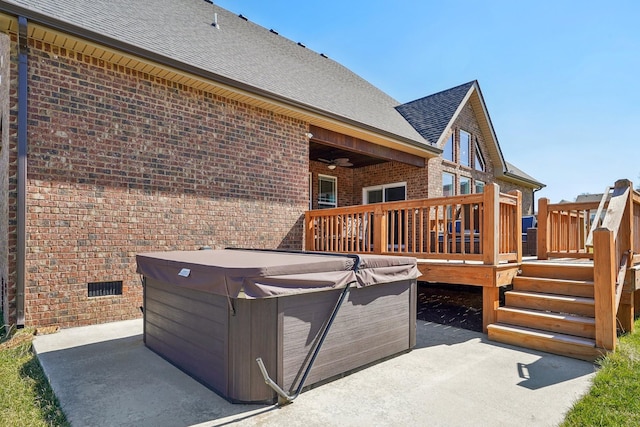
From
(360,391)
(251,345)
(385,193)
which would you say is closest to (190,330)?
(251,345)

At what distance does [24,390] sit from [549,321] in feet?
18.3

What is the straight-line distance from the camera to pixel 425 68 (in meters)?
12.8

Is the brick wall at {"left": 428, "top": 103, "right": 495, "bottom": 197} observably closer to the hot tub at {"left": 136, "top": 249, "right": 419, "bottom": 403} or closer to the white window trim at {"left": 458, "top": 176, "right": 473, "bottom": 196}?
the white window trim at {"left": 458, "top": 176, "right": 473, "bottom": 196}

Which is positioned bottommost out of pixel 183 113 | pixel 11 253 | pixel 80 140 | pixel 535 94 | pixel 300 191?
pixel 11 253

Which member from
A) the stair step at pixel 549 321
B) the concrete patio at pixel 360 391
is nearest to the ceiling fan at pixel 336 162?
the stair step at pixel 549 321

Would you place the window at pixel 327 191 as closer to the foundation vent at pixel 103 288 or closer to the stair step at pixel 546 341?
the foundation vent at pixel 103 288

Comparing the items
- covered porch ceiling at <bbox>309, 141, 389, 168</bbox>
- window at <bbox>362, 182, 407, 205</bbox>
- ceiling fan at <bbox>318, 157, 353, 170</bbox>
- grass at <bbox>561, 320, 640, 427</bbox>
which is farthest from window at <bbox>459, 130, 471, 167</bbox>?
grass at <bbox>561, 320, 640, 427</bbox>

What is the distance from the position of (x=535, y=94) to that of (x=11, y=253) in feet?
52.7

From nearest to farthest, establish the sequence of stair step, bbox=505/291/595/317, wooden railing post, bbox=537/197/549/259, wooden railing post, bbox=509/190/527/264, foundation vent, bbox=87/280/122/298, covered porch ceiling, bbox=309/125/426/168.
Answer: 1. stair step, bbox=505/291/595/317
2. foundation vent, bbox=87/280/122/298
3. wooden railing post, bbox=509/190/527/264
4. wooden railing post, bbox=537/197/549/259
5. covered porch ceiling, bbox=309/125/426/168

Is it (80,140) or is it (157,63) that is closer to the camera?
(80,140)

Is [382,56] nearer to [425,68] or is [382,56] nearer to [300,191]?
[425,68]

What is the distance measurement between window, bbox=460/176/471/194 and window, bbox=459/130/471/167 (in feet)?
1.70

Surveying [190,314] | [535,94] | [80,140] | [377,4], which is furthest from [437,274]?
[535,94]

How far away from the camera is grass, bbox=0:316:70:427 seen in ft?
8.27
